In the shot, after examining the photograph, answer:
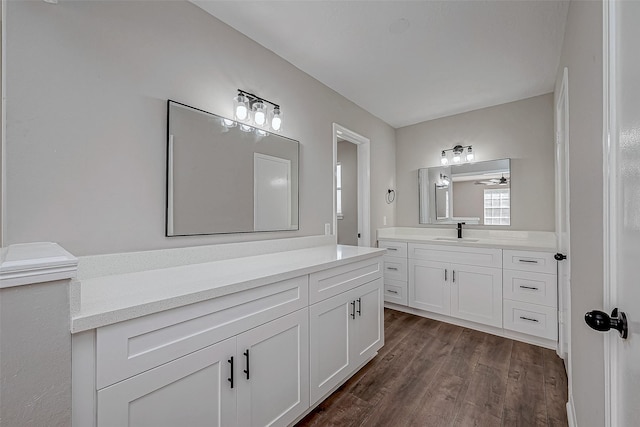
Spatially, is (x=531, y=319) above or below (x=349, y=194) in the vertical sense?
below

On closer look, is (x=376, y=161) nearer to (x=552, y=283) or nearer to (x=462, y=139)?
(x=462, y=139)

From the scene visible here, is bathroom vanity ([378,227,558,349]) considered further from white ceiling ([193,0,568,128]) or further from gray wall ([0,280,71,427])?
gray wall ([0,280,71,427])

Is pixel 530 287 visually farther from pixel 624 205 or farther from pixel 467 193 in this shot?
pixel 624 205

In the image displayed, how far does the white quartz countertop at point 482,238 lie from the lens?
8.88 ft

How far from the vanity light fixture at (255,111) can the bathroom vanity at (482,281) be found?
209 cm

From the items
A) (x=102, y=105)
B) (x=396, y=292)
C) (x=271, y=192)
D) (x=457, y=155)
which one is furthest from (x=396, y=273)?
(x=102, y=105)

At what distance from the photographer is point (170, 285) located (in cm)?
114

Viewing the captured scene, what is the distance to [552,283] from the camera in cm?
241

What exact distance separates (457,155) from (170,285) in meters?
3.56

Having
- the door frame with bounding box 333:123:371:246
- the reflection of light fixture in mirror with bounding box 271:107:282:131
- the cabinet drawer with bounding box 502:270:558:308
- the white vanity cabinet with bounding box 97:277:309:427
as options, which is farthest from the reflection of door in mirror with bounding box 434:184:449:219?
the white vanity cabinet with bounding box 97:277:309:427

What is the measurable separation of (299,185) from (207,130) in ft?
3.01

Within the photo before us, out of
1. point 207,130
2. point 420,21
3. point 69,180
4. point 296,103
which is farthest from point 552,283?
point 69,180

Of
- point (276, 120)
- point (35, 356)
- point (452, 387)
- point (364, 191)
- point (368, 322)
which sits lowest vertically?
point (452, 387)

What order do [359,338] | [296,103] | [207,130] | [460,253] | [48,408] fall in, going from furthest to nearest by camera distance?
1. [460,253]
2. [296,103]
3. [359,338]
4. [207,130]
5. [48,408]
